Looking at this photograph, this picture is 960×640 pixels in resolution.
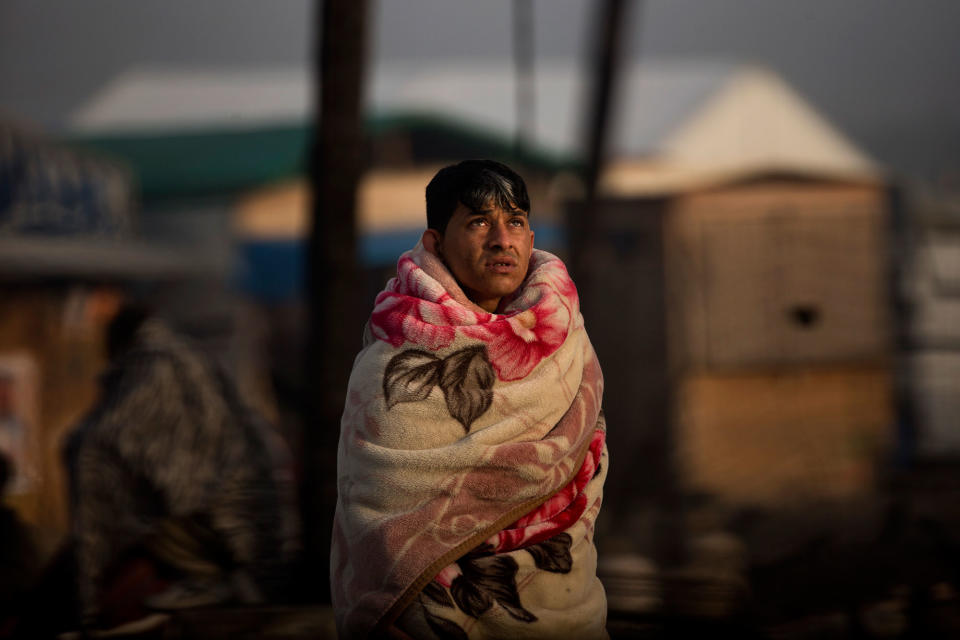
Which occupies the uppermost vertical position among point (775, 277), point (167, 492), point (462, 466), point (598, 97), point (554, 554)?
point (598, 97)

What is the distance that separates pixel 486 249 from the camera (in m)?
2.17

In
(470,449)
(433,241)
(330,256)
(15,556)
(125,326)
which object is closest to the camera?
(470,449)

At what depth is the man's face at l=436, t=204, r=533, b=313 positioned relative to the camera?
7.13 ft

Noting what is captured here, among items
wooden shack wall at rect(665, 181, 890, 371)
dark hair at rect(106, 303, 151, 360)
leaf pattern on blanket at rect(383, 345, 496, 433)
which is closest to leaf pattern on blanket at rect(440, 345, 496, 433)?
leaf pattern on blanket at rect(383, 345, 496, 433)

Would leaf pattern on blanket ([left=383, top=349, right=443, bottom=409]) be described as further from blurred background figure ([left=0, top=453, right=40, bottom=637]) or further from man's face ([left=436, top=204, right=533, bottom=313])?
blurred background figure ([left=0, top=453, right=40, bottom=637])

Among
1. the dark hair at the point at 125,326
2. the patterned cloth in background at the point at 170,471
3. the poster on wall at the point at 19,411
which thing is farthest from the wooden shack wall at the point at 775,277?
the dark hair at the point at 125,326

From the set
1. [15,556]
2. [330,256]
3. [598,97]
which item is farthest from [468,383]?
[598,97]

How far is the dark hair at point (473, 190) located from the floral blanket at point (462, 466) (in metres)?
0.12

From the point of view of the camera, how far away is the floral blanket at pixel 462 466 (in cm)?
210

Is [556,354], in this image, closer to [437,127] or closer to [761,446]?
[761,446]

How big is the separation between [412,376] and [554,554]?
0.44 m

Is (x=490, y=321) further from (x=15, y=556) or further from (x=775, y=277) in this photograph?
(x=775, y=277)

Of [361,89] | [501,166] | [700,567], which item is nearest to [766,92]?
[700,567]

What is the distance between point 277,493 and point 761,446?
645cm
